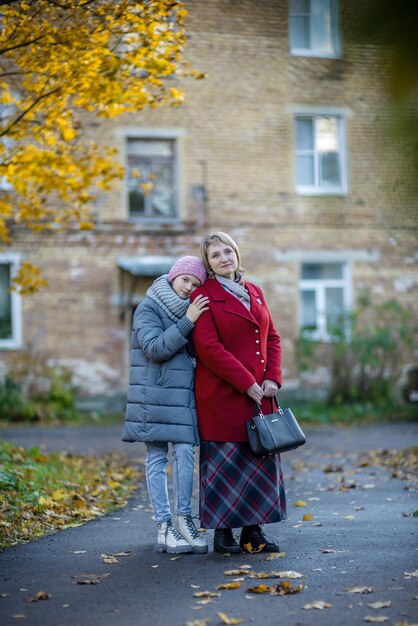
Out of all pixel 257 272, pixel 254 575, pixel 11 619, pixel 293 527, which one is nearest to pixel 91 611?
pixel 11 619

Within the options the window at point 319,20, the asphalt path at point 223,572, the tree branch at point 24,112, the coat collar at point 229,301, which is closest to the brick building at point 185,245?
the tree branch at point 24,112

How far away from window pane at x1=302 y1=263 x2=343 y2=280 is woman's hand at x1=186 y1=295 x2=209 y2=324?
17779mm

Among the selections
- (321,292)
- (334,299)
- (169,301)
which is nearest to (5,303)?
(321,292)

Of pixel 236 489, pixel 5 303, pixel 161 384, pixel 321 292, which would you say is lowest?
pixel 236 489

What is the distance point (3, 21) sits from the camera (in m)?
8.27

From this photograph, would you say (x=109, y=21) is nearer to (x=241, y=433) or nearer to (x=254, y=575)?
(x=241, y=433)

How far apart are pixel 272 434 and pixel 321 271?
18186mm

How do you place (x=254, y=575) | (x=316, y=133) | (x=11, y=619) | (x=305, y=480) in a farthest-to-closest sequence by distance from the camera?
(x=305, y=480)
(x=254, y=575)
(x=11, y=619)
(x=316, y=133)

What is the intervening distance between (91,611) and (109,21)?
5.51m

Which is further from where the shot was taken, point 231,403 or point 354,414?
point 354,414

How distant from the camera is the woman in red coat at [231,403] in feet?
19.3

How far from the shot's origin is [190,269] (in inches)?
241

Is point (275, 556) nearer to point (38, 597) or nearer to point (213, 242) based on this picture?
point (38, 597)

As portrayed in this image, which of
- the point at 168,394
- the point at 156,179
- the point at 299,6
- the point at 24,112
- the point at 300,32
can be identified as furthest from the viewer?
the point at 156,179
